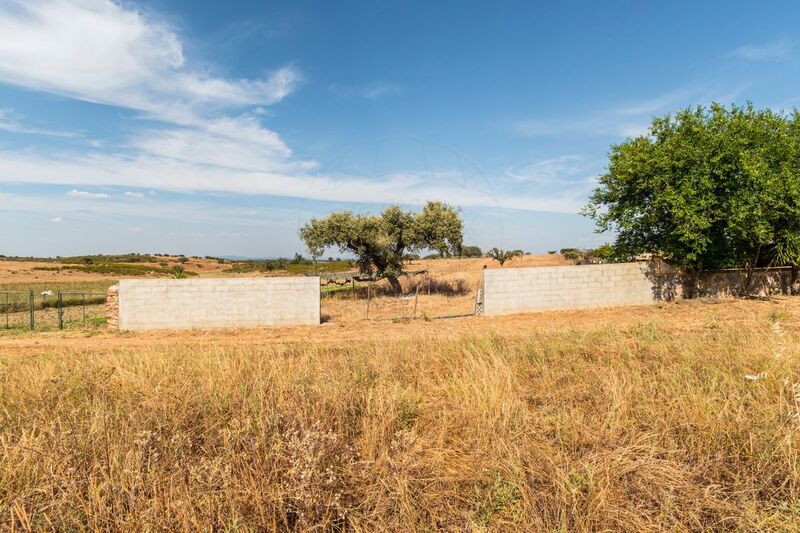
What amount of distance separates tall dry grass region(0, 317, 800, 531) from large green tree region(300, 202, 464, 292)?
19912 millimetres

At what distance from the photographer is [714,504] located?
2.77 meters

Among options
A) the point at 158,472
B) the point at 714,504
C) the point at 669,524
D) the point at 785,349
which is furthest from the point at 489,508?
the point at 785,349

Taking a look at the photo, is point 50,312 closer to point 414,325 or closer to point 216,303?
point 216,303

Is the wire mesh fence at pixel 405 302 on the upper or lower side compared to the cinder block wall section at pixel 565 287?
lower

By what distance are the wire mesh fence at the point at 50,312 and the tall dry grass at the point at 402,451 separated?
1632 centimetres

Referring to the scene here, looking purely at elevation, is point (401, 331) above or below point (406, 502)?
below

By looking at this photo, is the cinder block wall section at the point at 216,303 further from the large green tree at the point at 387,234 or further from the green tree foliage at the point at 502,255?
the green tree foliage at the point at 502,255

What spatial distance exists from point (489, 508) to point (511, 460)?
51cm

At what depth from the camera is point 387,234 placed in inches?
1016

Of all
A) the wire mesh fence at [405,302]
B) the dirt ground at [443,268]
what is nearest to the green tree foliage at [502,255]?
the dirt ground at [443,268]

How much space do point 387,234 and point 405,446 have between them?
22.7 meters

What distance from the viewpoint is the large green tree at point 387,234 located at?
25.3 m

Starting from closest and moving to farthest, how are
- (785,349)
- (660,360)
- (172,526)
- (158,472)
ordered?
(172,526)
(158,472)
(785,349)
(660,360)

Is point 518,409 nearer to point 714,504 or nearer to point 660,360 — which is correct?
point 714,504
